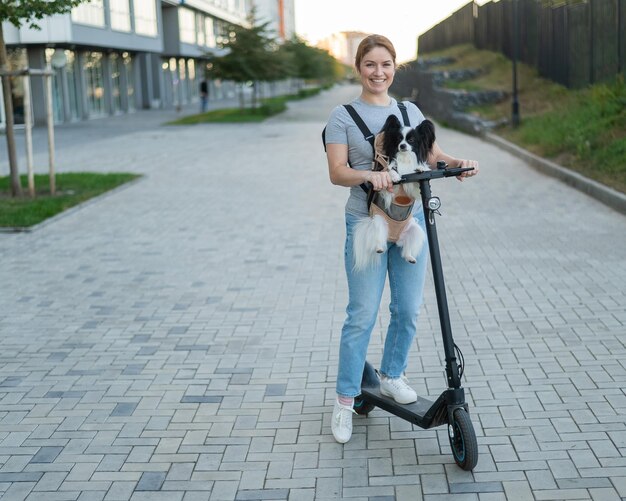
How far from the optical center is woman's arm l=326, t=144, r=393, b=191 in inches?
152

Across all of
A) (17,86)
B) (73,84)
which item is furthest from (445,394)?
(73,84)

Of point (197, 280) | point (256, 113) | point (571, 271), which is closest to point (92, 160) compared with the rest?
point (197, 280)

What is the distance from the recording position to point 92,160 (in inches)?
802

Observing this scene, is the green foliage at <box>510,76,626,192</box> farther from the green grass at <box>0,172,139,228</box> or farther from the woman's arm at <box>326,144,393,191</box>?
the woman's arm at <box>326,144,393,191</box>

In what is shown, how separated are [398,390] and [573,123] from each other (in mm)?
13867

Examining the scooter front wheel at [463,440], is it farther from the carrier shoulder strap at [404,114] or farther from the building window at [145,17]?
the building window at [145,17]

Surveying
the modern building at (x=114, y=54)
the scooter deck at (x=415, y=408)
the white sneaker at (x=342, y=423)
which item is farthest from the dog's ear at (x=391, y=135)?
the modern building at (x=114, y=54)

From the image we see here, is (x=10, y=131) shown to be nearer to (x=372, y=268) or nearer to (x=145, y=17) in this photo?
(x=372, y=268)

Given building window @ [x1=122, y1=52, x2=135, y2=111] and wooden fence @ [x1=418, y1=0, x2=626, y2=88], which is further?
building window @ [x1=122, y1=52, x2=135, y2=111]

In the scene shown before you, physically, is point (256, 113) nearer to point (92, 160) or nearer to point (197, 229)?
point (92, 160)

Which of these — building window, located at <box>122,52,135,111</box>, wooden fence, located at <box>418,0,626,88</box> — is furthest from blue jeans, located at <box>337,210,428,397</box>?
building window, located at <box>122,52,135,111</box>

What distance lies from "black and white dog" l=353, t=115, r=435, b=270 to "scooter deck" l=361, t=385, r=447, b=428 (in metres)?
0.72

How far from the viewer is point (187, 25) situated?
195 feet

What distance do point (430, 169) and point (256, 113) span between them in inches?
1440
